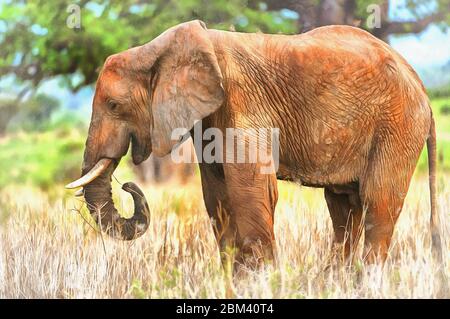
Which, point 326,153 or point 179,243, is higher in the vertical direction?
point 326,153

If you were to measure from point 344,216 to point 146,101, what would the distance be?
1.44 m

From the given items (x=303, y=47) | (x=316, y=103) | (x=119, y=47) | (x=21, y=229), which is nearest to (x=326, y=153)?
(x=316, y=103)

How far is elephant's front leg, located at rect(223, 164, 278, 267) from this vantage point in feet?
15.2

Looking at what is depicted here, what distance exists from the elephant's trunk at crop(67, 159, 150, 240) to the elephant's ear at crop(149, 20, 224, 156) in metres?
0.31

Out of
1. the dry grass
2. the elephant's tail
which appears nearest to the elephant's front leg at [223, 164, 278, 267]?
the dry grass

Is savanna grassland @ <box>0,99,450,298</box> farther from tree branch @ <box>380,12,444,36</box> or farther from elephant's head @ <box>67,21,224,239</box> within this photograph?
tree branch @ <box>380,12,444,36</box>

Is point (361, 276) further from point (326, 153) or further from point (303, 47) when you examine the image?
point (303, 47)

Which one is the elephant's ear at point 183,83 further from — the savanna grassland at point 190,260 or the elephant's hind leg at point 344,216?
the elephant's hind leg at point 344,216

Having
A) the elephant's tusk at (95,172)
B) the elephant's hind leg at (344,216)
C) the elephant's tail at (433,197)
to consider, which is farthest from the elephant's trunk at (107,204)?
the elephant's tail at (433,197)

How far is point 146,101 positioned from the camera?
4797 mm

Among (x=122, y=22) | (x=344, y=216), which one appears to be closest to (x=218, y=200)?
(x=344, y=216)

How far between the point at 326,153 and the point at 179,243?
114cm

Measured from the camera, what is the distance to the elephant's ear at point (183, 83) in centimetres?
457

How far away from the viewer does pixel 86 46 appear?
8.74 m
